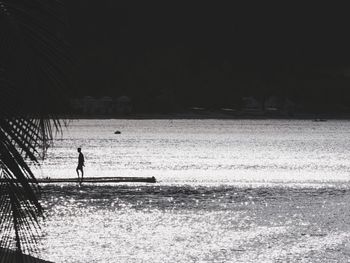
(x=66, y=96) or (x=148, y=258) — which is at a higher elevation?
(x=66, y=96)

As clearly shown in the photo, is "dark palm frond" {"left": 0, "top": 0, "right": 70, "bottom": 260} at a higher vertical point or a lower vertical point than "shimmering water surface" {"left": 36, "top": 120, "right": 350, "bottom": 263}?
higher

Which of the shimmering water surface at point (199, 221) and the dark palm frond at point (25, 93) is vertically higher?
the dark palm frond at point (25, 93)

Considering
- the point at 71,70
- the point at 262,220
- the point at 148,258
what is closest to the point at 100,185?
the point at 262,220

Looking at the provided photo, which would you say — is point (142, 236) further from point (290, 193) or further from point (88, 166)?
point (88, 166)

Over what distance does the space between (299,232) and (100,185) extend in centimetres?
2794

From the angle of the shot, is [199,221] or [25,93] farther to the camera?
[199,221]

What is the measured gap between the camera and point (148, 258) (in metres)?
35.9

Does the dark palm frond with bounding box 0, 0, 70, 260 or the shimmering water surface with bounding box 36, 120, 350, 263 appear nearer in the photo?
the dark palm frond with bounding box 0, 0, 70, 260

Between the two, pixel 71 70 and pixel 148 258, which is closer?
pixel 71 70

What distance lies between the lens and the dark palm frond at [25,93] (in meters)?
3.23

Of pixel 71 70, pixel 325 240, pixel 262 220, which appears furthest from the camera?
pixel 262 220

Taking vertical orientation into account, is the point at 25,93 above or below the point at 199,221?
above

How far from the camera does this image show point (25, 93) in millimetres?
3242

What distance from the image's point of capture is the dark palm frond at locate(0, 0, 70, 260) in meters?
3.23
